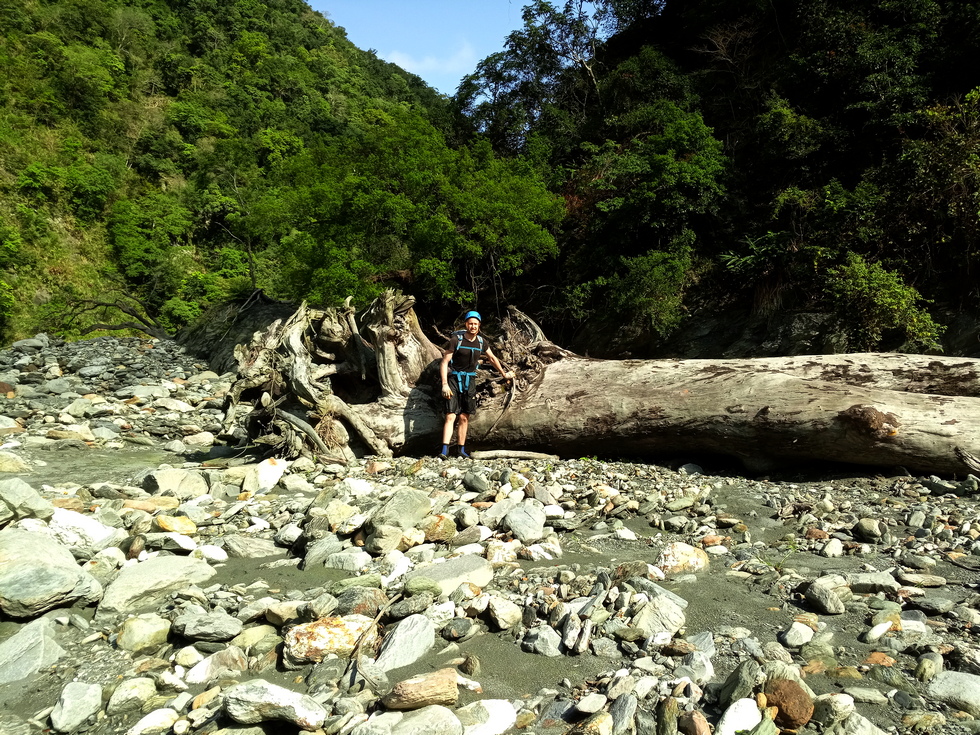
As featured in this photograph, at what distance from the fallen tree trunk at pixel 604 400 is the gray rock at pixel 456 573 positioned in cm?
356

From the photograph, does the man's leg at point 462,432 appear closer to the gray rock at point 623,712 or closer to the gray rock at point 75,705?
the gray rock at point 75,705

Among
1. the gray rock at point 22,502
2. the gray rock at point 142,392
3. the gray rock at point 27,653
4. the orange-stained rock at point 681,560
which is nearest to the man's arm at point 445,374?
the orange-stained rock at point 681,560

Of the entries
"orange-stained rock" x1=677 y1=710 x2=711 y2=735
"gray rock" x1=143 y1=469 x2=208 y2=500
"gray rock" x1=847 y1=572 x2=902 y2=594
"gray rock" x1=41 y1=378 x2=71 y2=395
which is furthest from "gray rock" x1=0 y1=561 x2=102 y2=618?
"gray rock" x1=41 y1=378 x2=71 y2=395

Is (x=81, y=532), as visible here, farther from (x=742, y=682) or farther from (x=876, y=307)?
(x=876, y=307)

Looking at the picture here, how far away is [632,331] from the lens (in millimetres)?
15477

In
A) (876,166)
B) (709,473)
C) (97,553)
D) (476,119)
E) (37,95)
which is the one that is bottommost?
(709,473)

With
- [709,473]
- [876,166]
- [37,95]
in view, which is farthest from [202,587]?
[37,95]

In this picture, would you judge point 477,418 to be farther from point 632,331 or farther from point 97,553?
point 632,331

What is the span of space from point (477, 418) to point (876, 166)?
36.5 feet

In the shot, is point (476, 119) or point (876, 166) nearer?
point (876, 166)

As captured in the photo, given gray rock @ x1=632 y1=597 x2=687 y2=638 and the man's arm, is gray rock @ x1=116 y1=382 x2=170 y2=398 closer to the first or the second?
the man's arm

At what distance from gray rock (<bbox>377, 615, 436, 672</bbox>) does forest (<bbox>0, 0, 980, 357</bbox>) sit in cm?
1027

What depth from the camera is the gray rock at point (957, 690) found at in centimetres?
238

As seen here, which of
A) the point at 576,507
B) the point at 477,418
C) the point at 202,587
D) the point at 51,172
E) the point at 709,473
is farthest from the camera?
the point at 51,172
